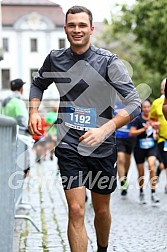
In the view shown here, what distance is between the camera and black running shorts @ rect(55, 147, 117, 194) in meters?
5.31

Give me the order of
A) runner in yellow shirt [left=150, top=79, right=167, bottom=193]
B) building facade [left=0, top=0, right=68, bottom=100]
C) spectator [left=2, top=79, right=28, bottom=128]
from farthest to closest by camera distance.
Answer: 1. building facade [left=0, top=0, right=68, bottom=100]
2. spectator [left=2, top=79, right=28, bottom=128]
3. runner in yellow shirt [left=150, top=79, right=167, bottom=193]

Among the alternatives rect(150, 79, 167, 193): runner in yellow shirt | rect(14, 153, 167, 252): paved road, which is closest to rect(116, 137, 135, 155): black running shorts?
rect(14, 153, 167, 252): paved road

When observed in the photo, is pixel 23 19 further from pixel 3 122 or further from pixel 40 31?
pixel 3 122

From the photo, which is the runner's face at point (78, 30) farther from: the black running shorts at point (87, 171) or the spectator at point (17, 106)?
the spectator at point (17, 106)

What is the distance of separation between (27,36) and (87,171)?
7520 cm

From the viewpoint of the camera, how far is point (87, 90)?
5332 millimetres

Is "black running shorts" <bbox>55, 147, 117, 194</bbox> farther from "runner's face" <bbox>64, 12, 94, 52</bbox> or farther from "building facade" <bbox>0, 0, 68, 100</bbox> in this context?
"building facade" <bbox>0, 0, 68, 100</bbox>

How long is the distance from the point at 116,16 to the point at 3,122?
1045 inches

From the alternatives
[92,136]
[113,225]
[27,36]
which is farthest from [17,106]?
[27,36]

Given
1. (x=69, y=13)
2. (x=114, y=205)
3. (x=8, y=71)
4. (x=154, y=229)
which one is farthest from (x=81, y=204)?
(x=8, y=71)

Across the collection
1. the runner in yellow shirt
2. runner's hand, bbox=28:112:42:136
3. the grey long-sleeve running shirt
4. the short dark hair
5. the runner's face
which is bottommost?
the runner in yellow shirt

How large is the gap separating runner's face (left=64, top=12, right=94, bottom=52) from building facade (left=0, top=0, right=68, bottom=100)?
72275mm

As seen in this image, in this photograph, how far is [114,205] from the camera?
10797 mm

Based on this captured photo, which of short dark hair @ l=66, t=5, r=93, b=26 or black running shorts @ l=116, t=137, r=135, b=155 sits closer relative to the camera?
short dark hair @ l=66, t=5, r=93, b=26
